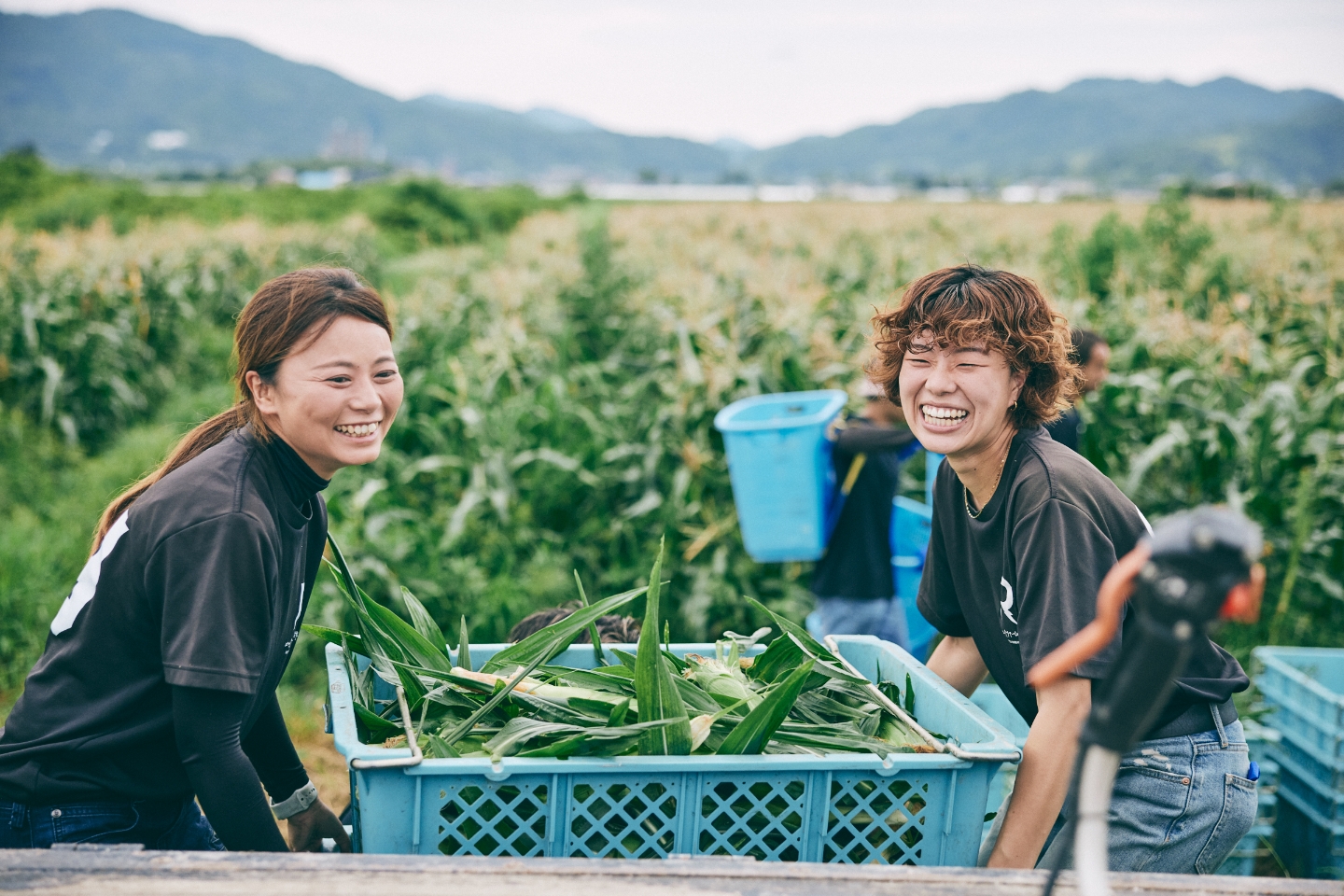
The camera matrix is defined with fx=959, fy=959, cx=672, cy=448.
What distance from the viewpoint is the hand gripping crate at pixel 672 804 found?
4.94 feet

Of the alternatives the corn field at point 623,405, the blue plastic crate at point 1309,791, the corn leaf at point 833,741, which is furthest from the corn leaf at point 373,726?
the blue plastic crate at point 1309,791

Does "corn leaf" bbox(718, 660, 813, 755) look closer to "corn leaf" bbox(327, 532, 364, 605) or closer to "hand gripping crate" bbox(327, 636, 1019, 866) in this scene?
"hand gripping crate" bbox(327, 636, 1019, 866)

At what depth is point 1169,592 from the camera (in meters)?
0.85

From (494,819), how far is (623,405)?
485 cm

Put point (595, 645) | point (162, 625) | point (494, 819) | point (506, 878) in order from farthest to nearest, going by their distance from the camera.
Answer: point (595, 645)
point (162, 625)
point (494, 819)
point (506, 878)

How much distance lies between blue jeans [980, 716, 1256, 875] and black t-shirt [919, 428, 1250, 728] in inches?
3.1

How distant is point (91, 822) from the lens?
5.84 ft

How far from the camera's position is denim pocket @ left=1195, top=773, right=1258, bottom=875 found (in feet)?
6.23

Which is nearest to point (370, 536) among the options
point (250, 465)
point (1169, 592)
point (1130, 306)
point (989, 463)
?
point (250, 465)

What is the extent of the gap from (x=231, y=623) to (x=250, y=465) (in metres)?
0.30

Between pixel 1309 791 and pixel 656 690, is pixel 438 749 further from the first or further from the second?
pixel 1309 791

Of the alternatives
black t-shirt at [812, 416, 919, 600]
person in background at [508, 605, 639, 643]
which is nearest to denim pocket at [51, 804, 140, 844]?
person in background at [508, 605, 639, 643]

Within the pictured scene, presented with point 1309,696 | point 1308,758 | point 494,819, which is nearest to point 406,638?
point 494,819

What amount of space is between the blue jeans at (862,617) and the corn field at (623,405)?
0.59 metres
